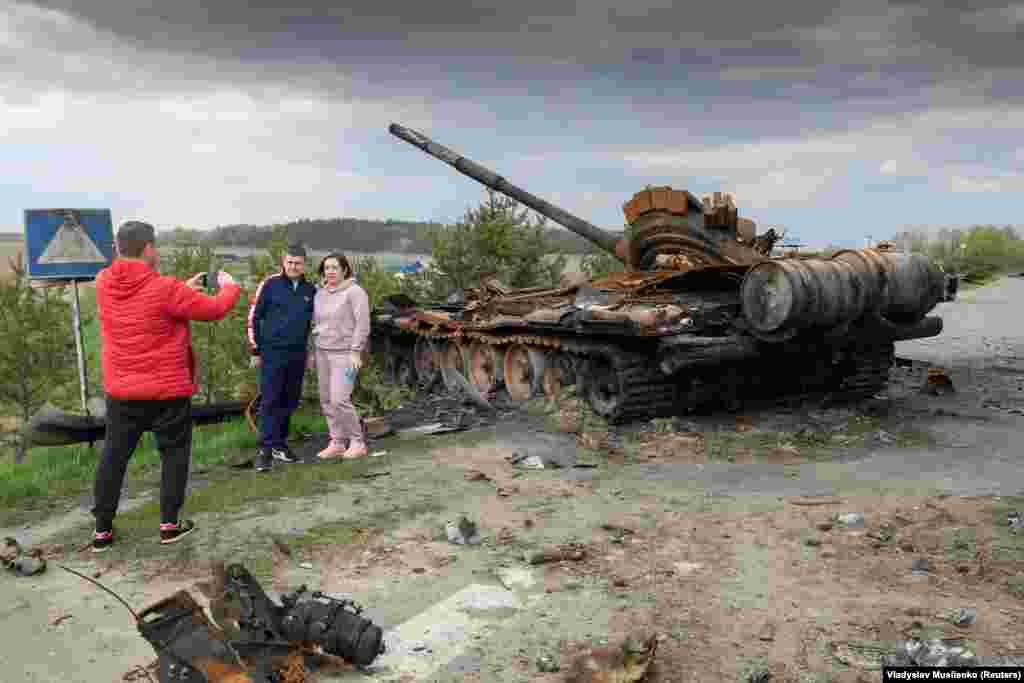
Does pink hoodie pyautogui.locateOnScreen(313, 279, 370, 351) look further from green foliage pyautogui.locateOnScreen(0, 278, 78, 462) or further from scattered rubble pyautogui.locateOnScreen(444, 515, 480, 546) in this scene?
green foliage pyautogui.locateOnScreen(0, 278, 78, 462)

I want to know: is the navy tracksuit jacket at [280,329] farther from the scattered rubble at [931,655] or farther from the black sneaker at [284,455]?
the scattered rubble at [931,655]

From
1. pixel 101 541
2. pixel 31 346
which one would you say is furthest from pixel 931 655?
pixel 31 346

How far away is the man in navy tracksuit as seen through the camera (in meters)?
8.45

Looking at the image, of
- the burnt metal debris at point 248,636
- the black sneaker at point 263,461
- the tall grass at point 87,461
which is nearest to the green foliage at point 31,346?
the tall grass at point 87,461

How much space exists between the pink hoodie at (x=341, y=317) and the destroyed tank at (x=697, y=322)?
2.60 m

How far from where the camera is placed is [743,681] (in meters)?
4.14

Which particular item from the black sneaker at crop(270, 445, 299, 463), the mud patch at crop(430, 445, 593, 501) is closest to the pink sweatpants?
the black sneaker at crop(270, 445, 299, 463)

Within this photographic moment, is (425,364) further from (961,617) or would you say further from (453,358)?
(961,617)

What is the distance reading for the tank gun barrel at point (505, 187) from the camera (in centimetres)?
1388

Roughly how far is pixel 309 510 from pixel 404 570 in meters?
1.63

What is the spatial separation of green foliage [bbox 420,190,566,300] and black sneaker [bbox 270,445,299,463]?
9.39 meters

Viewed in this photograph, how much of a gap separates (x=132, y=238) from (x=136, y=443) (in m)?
1.40

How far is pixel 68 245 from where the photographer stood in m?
9.72

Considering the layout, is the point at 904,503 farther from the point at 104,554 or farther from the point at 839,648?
the point at 104,554
